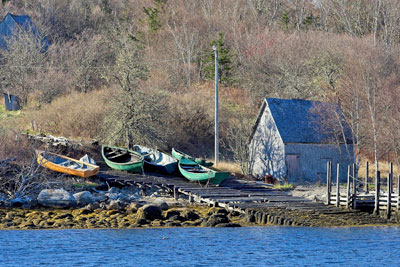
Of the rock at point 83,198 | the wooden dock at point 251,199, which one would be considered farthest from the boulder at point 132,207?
the wooden dock at point 251,199

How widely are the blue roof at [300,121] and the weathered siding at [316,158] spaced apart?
1.46ft

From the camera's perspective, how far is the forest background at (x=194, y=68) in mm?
47031

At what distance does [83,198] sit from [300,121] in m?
15.7

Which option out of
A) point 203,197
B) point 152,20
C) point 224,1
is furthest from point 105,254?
point 224,1

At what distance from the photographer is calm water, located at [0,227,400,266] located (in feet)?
78.2

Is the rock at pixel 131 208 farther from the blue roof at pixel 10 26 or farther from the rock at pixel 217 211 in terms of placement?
the blue roof at pixel 10 26

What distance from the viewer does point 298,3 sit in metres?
86.4

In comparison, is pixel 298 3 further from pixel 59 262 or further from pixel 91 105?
pixel 59 262

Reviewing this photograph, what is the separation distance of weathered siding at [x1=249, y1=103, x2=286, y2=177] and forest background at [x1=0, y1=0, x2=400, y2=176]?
31.2 inches

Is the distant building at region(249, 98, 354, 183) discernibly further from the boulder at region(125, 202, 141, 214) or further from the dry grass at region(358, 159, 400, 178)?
the boulder at region(125, 202, 141, 214)

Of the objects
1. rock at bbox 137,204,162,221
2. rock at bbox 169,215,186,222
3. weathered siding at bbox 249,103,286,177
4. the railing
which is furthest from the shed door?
rock at bbox 137,204,162,221

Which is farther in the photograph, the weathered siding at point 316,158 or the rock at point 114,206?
the weathered siding at point 316,158

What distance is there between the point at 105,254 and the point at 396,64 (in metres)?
41.3

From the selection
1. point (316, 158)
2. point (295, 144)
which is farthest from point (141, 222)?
point (316, 158)
